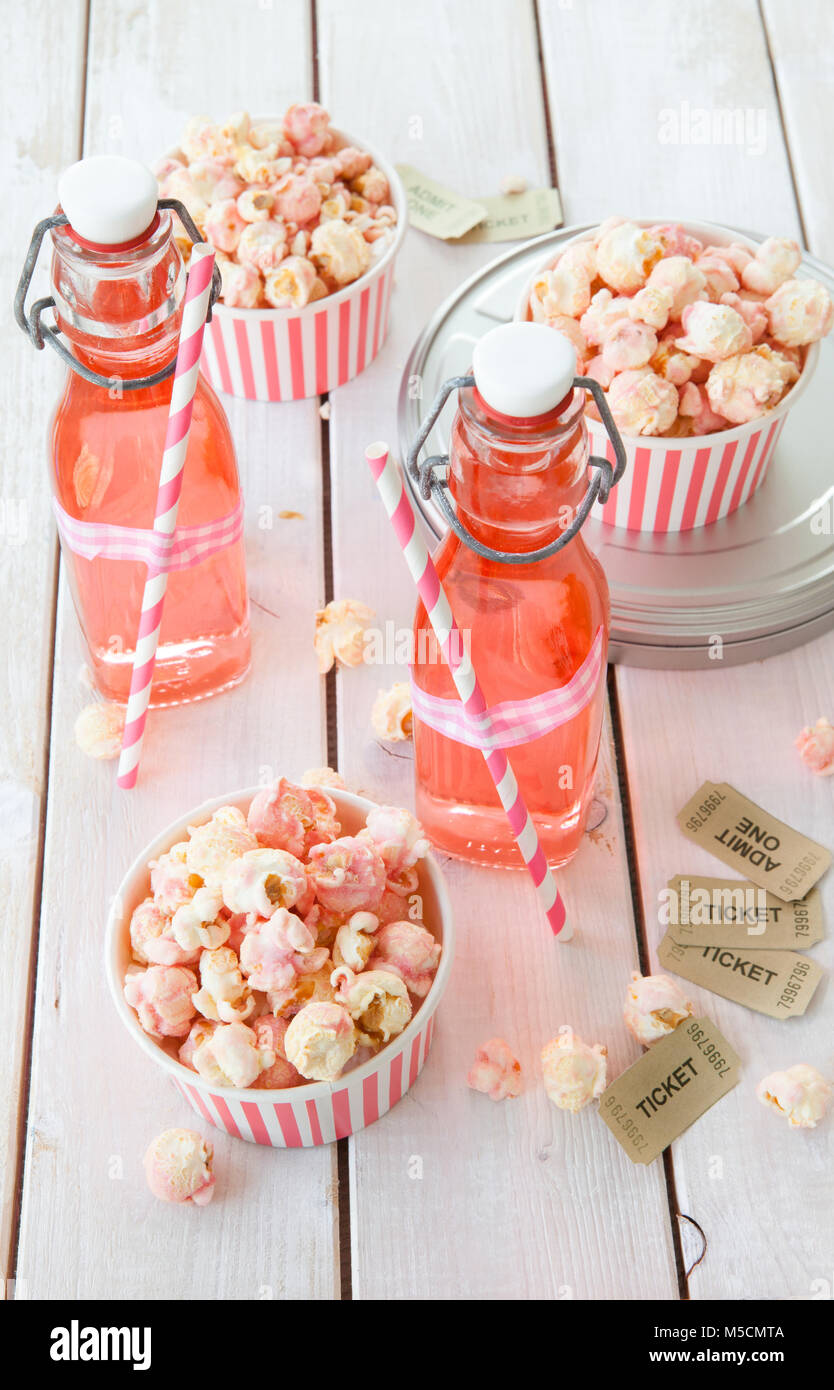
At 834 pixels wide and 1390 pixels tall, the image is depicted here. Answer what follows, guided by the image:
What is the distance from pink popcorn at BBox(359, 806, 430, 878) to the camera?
3.29 feet

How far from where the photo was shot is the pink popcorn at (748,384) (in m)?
1.19

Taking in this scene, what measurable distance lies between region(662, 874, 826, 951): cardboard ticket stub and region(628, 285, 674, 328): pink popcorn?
0.47m

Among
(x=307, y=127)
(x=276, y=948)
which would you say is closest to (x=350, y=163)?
(x=307, y=127)

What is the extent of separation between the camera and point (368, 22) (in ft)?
5.72

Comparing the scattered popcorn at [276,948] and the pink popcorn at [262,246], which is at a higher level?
the pink popcorn at [262,246]

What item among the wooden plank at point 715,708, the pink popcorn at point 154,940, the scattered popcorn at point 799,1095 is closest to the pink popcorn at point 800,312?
the wooden plank at point 715,708

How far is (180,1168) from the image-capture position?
3.36 feet

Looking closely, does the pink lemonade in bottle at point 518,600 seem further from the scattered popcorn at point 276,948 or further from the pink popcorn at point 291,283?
the pink popcorn at point 291,283

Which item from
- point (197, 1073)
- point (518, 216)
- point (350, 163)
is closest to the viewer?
point (197, 1073)

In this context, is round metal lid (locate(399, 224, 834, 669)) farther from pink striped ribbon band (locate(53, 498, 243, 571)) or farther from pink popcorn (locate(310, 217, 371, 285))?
pink striped ribbon band (locate(53, 498, 243, 571))

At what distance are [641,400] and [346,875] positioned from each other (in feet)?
1.60

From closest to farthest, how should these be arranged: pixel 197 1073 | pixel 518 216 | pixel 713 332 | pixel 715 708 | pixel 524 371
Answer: pixel 524 371
pixel 197 1073
pixel 713 332
pixel 715 708
pixel 518 216

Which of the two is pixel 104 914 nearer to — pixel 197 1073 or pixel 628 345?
pixel 197 1073

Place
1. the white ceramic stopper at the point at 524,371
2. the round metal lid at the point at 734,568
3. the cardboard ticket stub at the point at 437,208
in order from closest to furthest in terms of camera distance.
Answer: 1. the white ceramic stopper at the point at 524,371
2. the round metal lid at the point at 734,568
3. the cardboard ticket stub at the point at 437,208
